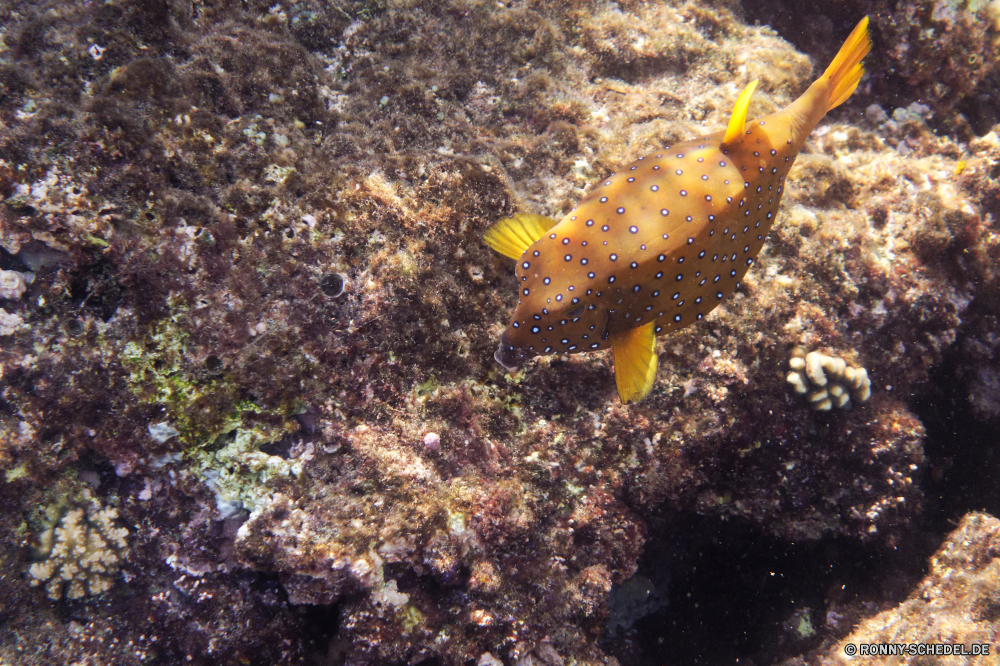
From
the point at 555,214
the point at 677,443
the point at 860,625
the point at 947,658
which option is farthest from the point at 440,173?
the point at 860,625

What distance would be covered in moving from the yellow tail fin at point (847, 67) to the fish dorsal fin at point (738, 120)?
1.05m

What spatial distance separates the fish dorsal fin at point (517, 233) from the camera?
3248 mm

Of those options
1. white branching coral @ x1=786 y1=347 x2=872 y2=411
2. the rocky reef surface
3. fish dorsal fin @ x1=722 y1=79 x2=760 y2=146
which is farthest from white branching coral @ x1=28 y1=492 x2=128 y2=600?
white branching coral @ x1=786 y1=347 x2=872 y2=411

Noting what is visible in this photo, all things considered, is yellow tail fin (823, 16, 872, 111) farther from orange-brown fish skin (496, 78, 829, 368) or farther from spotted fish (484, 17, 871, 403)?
orange-brown fish skin (496, 78, 829, 368)

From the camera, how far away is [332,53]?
429 cm

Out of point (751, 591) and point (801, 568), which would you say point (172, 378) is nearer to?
point (751, 591)

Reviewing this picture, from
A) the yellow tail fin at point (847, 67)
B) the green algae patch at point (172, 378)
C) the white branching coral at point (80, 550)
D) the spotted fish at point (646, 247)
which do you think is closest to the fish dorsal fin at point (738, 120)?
the spotted fish at point (646, 247)

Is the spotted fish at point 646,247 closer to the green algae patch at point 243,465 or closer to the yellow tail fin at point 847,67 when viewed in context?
the yellow tail fin at point 847,67

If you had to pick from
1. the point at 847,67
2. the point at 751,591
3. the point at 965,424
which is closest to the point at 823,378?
the point at 847,67

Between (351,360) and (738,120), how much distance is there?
328 centimetres

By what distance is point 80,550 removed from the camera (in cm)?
378

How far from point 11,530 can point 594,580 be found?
478 centimetres

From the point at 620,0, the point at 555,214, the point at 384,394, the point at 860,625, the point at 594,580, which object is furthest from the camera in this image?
the point at 620,0

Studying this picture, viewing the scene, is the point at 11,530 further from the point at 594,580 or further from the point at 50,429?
the point at 594,580
